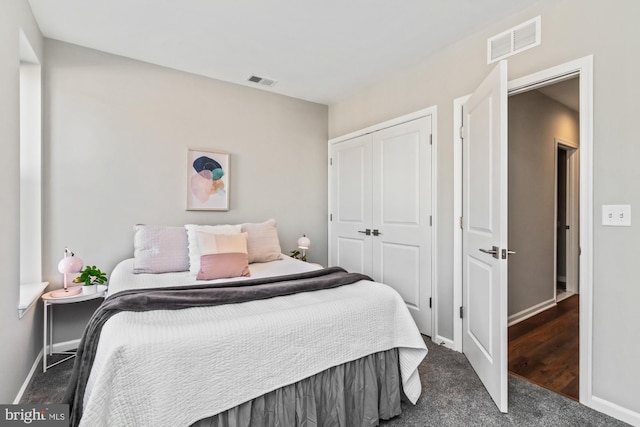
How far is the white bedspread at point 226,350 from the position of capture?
118cm

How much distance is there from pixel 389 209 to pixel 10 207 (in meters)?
2.92

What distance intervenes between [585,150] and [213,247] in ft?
8.69

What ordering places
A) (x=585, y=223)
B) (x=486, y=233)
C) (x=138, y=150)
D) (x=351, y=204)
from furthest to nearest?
(x=351, y=204) → (x=138, y=150) → (x=486, y=233) → (x=585, y=223)

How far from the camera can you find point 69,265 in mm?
2414

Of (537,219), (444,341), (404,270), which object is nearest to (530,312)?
(537,219)

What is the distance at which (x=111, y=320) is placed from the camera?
1.40 metres

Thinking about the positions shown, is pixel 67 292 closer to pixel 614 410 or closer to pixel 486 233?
pixel 486 233

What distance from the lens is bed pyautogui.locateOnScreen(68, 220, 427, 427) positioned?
3.91 feet

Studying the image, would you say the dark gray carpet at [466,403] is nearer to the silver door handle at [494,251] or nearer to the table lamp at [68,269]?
the table lamp at [68,269]

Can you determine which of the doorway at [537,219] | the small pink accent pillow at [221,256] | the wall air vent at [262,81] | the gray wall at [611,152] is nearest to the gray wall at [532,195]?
the doorway at [537,219]

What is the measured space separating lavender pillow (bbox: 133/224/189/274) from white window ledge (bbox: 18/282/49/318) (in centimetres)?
62

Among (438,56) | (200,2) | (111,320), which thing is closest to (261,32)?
(200,2)

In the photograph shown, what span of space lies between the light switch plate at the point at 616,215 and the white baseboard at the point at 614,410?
102 centimetres

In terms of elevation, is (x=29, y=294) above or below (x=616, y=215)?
below
